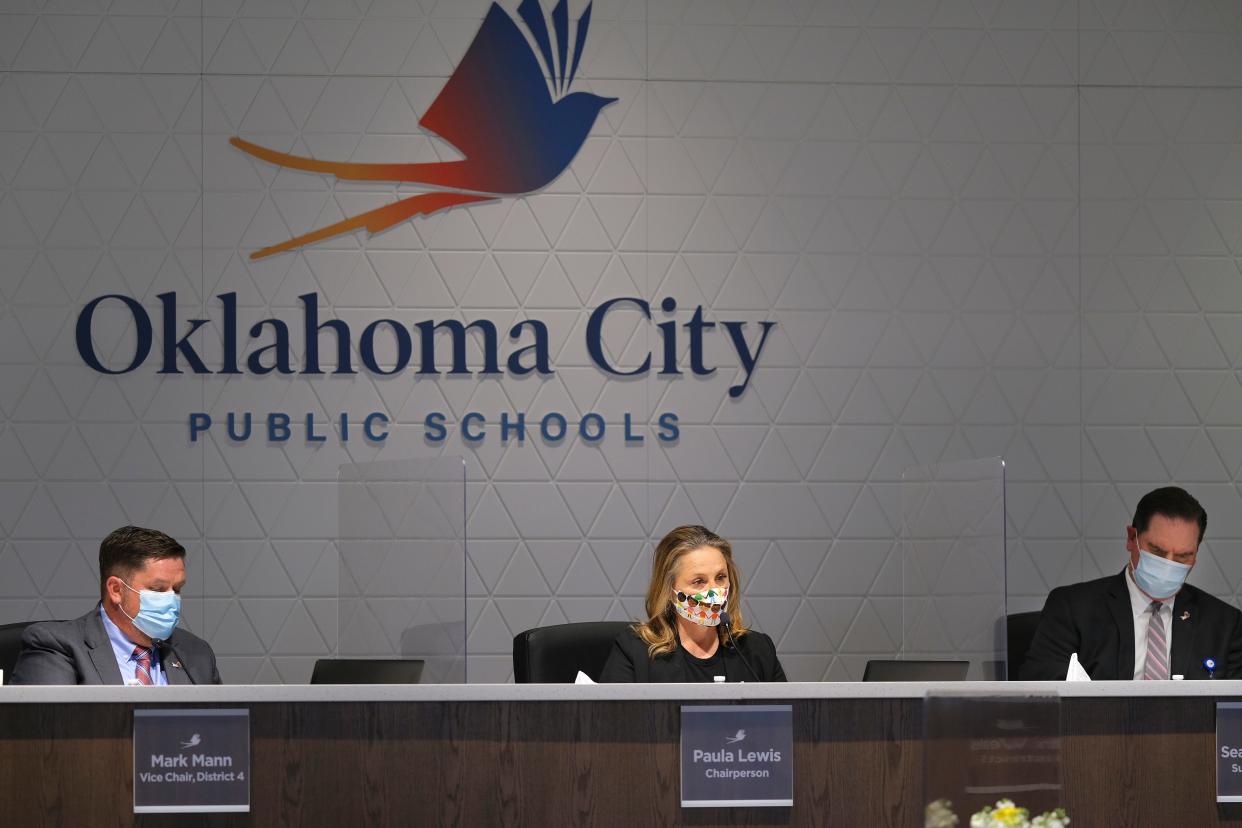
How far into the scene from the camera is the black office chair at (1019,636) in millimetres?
4000

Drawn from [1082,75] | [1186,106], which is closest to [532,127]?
[1082,75]

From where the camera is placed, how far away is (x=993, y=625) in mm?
3082

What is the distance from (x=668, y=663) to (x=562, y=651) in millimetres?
349

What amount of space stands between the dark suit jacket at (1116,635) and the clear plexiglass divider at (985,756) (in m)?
1.66

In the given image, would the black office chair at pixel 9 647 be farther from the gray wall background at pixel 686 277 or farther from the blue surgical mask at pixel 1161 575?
the blue surgical mask at pixel 1161 575

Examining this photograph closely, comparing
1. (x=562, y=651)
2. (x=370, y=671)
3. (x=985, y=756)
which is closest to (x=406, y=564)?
(x=370, y=671)

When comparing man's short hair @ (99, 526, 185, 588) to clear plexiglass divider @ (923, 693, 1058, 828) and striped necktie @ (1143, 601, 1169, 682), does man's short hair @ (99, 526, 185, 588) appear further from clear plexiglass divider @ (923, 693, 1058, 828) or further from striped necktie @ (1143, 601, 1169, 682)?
striped necktie @ (1143, 601, 1169, 682)

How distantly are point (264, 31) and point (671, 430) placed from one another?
2.04 meters

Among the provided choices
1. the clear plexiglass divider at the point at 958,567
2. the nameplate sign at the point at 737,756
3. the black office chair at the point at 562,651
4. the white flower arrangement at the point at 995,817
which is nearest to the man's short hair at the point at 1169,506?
the clear plexiglass divider at the point at 958,567

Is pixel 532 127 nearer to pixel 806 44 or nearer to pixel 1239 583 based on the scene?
pixel 806 44

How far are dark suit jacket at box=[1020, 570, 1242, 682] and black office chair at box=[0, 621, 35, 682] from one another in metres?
2.67

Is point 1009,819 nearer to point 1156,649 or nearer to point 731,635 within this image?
point 731,635

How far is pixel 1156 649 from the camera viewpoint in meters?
3.78

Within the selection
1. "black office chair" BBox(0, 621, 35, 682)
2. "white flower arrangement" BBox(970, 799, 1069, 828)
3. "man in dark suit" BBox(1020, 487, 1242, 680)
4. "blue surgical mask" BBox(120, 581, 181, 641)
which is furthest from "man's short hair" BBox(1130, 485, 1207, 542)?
"black office chair" BBox(0, 621, 35, 682)
